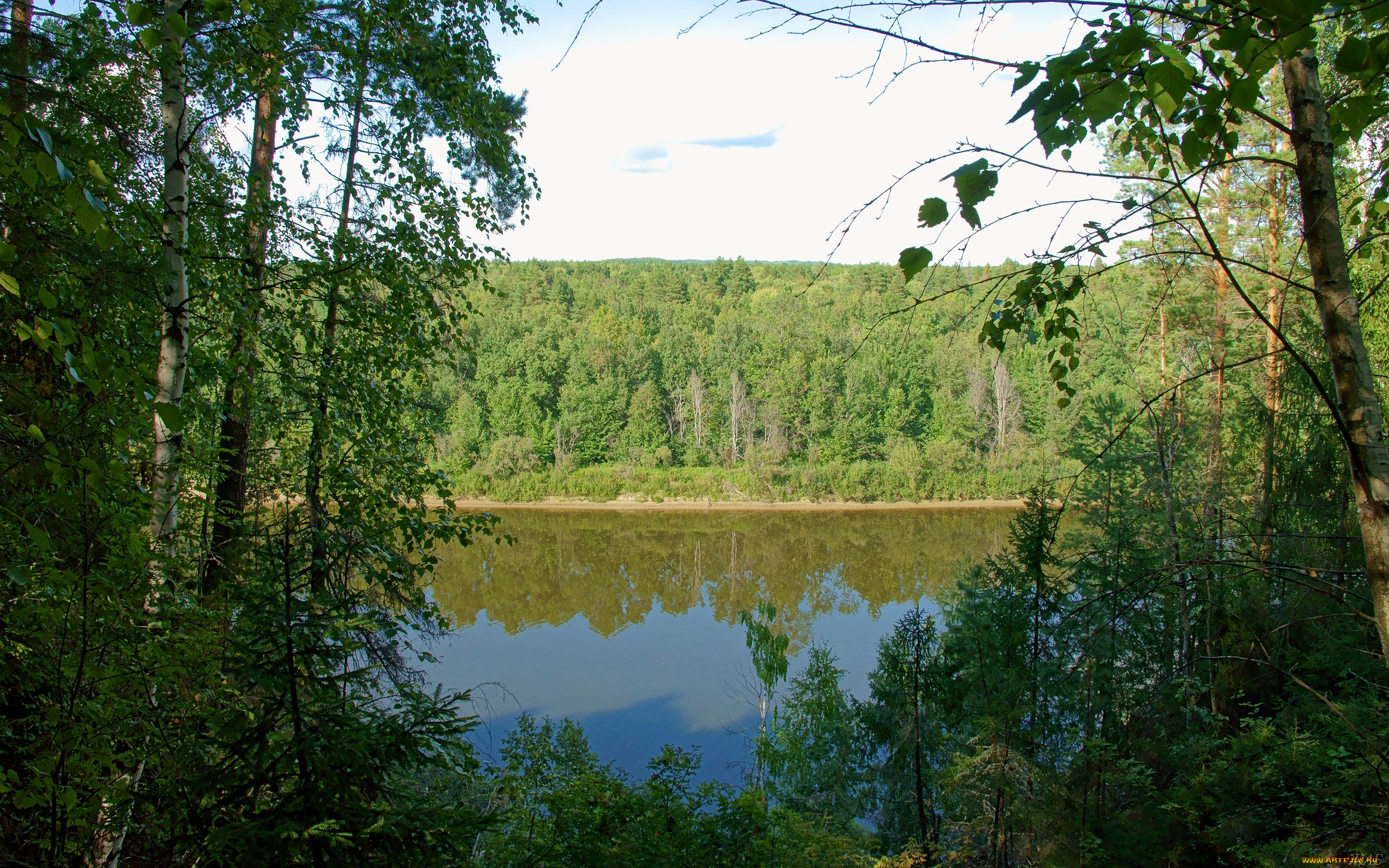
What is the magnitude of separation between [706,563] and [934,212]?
76.9 ft

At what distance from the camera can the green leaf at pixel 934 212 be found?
45.8 inches

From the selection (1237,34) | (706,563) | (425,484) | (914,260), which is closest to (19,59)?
(425,484)

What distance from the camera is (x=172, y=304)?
2570mm

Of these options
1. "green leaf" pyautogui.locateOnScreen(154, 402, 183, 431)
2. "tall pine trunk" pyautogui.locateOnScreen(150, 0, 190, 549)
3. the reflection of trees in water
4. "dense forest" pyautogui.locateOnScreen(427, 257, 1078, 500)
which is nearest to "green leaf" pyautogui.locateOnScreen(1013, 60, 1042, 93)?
"green leaf" pyautogui.locateOnScreen(154, 402, 183, 431)

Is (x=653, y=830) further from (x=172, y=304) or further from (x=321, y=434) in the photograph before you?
(x=172, y=304)

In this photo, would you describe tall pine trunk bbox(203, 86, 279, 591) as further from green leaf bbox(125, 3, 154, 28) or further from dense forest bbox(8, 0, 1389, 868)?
green leaf bbox(125, 3, 154, 28)

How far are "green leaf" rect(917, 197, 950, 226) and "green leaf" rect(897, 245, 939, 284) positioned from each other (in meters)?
0.04

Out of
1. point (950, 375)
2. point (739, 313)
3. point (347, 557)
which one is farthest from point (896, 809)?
point (739, 313)

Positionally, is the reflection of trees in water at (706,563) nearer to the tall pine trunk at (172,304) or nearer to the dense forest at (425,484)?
the dense forest at (425,484)

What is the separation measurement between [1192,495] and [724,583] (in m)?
12.8

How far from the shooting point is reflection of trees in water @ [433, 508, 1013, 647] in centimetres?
2008

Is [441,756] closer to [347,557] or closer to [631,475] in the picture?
[347,557]

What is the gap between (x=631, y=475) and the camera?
3431 cm

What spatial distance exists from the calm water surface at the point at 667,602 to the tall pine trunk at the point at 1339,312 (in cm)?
909
